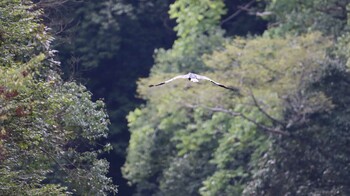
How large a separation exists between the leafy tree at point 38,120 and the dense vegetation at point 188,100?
0.02 metres

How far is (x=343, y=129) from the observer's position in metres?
20.4

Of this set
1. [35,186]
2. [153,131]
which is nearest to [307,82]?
[153,131]

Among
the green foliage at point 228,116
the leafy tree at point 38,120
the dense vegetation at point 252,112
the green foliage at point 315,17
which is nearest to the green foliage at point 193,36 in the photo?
the dense vegetation at point 252,112

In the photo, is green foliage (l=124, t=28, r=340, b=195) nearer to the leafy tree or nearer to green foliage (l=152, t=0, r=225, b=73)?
green foliage (l=152, t=0, r=225, b=73)

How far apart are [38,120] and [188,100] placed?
10.7 m

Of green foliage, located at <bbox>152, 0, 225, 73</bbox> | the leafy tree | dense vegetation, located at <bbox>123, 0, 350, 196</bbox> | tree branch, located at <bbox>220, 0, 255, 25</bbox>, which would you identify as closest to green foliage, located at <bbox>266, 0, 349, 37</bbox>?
dense vegetation, located at <bbox>123, 0, 350, 196</bbox>

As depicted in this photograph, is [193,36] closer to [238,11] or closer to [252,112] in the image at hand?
[238,11]

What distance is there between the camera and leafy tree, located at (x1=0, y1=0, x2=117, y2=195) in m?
11.5

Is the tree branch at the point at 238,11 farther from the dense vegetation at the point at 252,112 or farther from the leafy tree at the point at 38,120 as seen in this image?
the leafy tree at the point at 38,120

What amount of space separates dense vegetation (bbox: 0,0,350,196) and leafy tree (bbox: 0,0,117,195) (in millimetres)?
21

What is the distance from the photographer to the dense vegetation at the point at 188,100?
1307 centimetres

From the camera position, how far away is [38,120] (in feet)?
40.1

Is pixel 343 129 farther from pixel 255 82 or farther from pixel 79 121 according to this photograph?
pixel 79 121

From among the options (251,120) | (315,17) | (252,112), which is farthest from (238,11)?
(251,120)
